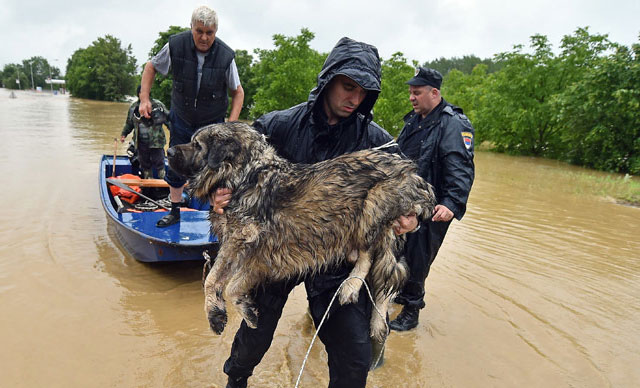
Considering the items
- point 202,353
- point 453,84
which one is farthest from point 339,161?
point 453,84

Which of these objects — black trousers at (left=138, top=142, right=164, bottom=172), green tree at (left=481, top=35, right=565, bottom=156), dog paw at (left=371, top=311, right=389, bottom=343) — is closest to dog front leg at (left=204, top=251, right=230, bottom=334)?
dog paw at (left=371, top=311, right=389, bottom=343)

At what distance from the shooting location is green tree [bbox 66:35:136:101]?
66.7m

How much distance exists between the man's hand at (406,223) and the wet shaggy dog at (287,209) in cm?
3

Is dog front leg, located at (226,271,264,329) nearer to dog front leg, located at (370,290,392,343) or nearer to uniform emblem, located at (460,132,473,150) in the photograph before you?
dog front leg, located at (370,290,392,343)

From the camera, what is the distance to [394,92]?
29578 millimetres

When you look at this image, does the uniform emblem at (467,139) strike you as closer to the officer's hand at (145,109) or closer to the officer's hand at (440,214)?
the officer's hand at (440,214)

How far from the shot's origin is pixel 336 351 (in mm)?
2264

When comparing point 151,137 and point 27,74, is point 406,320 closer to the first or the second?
point 151,137

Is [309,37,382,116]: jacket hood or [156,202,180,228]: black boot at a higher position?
[309,37,382,116]: jacket hood

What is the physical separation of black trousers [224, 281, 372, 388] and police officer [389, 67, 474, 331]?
1.77 metres

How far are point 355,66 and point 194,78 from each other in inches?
133

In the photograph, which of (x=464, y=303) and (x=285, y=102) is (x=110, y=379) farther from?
(x=285, y=102)

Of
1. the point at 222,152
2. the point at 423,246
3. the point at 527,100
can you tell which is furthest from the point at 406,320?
the point at 527,100

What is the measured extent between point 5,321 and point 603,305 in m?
7.91
